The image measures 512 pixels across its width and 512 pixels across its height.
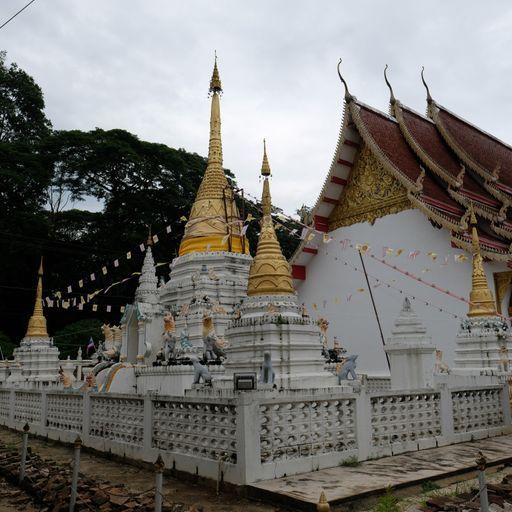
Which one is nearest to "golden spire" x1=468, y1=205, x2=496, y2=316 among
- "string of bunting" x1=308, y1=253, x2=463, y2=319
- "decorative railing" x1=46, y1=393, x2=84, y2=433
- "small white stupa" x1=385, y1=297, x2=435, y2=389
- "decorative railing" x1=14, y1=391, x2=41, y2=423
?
"small white stupa" x1=385, y1=297, x2=435, y2=389

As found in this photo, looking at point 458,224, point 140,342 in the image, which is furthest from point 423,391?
point 140,342

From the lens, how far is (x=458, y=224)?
14203 mm

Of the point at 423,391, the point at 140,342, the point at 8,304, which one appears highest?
the point at 8,304

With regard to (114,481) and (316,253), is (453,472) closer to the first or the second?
(114,481)

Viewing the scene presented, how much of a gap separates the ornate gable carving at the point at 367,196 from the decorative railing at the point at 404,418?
407 inches

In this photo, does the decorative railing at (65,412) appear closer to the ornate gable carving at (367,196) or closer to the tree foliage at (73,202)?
the ornate gable carving at (367,196)

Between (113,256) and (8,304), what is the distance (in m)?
6.05

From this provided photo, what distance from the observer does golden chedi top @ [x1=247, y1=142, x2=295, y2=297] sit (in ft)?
29.9

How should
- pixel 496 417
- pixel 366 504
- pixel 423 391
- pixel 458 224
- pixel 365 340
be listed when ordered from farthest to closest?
pixel 365 340 < pixel 458 224 < pixel 496 417 < pixel 423 391 < pixel 366 504

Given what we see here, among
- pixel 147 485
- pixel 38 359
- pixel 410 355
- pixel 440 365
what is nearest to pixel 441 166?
pixel 440 365

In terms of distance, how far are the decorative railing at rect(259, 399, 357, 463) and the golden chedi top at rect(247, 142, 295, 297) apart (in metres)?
3.50

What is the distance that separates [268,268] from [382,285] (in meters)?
8.07

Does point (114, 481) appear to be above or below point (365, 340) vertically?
below

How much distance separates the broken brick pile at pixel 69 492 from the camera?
4305 millimetres
